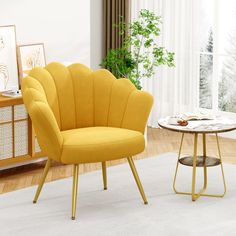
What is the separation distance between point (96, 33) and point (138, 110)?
2804 mm

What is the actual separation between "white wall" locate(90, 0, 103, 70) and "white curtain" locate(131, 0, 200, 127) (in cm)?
37

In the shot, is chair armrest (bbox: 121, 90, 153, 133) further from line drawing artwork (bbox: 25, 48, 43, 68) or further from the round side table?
line drawing artwork (bbox: 25, 48, 43, 68)

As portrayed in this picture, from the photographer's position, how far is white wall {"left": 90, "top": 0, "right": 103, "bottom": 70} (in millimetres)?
7215

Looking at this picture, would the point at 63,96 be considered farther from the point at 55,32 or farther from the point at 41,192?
the point at 55,32

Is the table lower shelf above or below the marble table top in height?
below

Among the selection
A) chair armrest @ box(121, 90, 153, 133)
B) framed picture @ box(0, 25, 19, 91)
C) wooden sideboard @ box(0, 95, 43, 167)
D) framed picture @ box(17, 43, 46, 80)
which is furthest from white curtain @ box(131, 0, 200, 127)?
chair armrest @ box(121, 90, 153, 133)

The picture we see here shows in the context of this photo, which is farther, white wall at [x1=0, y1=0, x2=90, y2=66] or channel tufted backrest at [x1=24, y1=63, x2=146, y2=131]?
white wall at [x1=0, y1=0, x2=90, y2=66]

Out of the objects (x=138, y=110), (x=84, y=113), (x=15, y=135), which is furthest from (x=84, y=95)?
(x=15, y=135)

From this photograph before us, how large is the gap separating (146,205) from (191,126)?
62 cm

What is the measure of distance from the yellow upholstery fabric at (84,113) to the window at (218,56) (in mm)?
2177

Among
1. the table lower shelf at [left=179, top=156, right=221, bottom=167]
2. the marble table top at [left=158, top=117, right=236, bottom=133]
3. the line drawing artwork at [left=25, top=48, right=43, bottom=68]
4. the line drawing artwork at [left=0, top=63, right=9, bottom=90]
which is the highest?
the line drawing artwork at [left=25, top=48, right=43, bottom=68]

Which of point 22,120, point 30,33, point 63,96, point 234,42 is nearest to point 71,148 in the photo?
point 63,96

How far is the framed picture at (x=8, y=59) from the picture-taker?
5.51 meters

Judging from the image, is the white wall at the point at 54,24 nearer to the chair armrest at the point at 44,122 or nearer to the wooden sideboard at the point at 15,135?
the wooden sideboard at the point at 15,135
